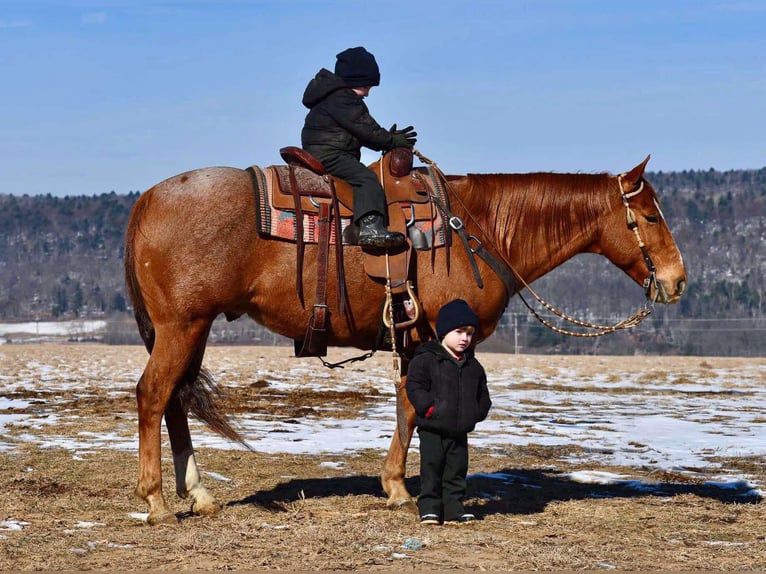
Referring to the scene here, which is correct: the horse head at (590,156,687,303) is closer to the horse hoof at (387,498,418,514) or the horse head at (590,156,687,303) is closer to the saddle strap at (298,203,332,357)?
the saddle strap at (298,203,332,357)

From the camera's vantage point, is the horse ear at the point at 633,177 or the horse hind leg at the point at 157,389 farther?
the horse ear at the point at 633,177

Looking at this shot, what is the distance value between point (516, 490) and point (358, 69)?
11.1 feet

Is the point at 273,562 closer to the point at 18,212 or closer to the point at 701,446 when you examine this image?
the point at 701,446

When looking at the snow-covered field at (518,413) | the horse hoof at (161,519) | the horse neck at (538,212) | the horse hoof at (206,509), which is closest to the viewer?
the horse hoof at (161,519)

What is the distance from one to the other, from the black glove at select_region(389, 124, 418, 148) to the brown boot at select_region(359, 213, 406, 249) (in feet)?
2.24

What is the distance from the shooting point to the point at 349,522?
6516 mm

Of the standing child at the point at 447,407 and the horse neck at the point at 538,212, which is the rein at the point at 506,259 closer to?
the horse neck at the point at 538,212

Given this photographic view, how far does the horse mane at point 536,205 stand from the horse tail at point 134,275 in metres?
2.33

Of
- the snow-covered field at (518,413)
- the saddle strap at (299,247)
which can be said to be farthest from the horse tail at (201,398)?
the snow-covered field at (518,413)

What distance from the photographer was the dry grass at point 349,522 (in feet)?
18.1

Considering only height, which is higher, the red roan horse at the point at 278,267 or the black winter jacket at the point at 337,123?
the black winter jacket at the point at 337,123

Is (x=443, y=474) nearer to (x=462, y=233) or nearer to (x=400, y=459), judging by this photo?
(x=400, y=459)

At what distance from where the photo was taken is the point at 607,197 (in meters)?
7.80

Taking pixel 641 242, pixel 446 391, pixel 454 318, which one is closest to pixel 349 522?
pixel 446 391
